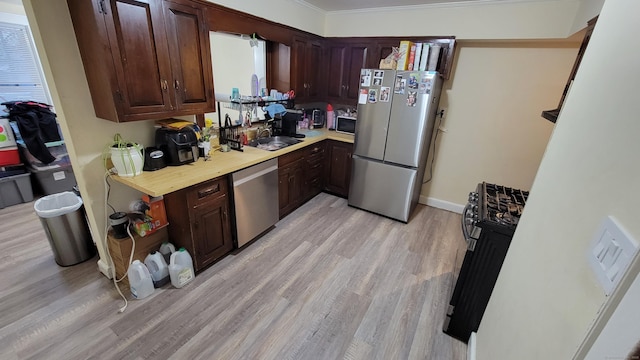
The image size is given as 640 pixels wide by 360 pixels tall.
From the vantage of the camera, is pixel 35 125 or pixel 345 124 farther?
pixel 345 124

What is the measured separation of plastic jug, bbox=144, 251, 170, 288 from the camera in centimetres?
202

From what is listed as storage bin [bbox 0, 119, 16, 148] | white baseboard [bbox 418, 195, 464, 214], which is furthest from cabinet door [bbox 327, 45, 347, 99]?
storage bin [bbox 0, 119, 16, 148]

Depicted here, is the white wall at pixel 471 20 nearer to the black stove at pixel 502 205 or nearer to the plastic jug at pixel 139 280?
the black stove at pixel 502 205

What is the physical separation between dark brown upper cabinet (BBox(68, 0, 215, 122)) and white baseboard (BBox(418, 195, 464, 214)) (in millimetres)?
3083

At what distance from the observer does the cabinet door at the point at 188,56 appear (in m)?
1.88

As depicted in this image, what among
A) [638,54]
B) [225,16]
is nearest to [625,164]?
[638,54]

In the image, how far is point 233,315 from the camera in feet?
6.08

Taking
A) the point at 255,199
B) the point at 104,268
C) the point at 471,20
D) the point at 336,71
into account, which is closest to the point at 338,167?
the point at 336,71

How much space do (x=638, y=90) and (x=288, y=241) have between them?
2496mm

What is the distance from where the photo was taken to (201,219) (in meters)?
2.08

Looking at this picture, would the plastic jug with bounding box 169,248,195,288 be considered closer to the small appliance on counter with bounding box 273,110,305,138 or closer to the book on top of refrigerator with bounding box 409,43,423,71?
the small appliance on counter with bounding box 273,110,305,138

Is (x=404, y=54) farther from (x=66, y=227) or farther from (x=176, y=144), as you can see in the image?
(x=66, y=227)

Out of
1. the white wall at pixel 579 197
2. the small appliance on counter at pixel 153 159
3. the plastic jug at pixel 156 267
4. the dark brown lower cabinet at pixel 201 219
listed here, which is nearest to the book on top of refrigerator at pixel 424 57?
the white wall at pixel 579 197

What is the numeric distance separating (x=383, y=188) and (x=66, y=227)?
120 inches
